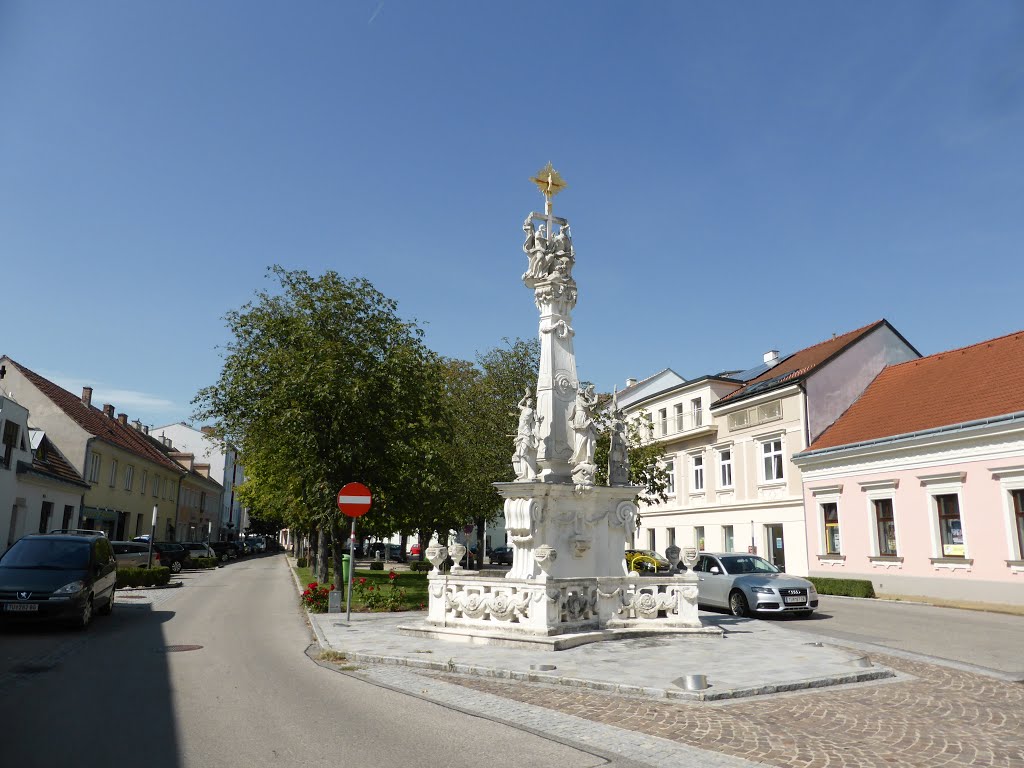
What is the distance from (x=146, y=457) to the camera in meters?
44.4

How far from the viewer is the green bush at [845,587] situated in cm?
2364

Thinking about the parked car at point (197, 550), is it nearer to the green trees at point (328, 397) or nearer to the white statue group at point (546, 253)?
the green trees at point (328, 397)

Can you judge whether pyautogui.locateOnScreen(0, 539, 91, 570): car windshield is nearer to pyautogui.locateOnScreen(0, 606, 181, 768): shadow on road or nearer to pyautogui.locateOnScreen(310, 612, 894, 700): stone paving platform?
pyautogui.locateOnScreen(0, 606, 181, 768): shadow on road

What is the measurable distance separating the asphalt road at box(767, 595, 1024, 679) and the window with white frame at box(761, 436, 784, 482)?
9.38 metres

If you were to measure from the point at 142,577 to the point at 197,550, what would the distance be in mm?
17143

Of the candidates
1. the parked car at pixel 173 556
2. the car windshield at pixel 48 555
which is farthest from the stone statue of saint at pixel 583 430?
the parked car at pixel 173 556

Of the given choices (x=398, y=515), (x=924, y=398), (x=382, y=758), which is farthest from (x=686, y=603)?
(x=924, y=398)

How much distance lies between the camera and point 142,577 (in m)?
23.6

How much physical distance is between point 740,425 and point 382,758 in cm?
3005

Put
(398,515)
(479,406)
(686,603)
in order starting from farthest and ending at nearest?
(479,406) < (398,515) < (686,603)

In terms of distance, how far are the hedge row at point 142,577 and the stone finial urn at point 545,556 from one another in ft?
56.9

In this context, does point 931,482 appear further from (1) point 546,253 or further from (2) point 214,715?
(2) point 214,715

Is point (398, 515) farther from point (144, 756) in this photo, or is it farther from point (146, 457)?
point (146, 457)

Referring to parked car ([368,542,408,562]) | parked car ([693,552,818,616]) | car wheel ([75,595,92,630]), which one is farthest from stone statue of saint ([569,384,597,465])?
parked car ([368,542,408,562])
